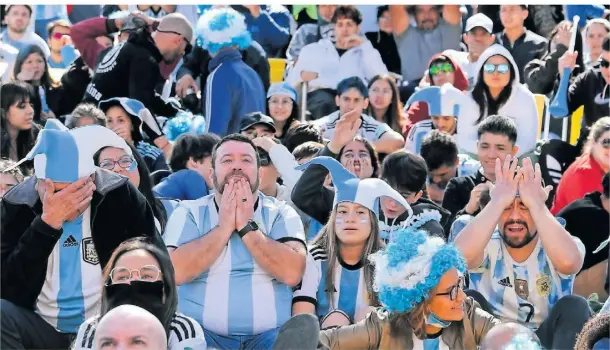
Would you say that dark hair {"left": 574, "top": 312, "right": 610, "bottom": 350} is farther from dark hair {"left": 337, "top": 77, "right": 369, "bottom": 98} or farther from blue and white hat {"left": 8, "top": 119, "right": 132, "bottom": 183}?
dark hair {"left": 337, "top": 77, "right": 369, "bottom": 98}

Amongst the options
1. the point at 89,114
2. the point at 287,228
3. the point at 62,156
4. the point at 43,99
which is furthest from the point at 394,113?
the point at 62,156

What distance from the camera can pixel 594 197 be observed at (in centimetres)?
768

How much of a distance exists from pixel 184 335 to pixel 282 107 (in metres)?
Result: 4.47

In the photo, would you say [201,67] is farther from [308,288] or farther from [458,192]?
[308,288]

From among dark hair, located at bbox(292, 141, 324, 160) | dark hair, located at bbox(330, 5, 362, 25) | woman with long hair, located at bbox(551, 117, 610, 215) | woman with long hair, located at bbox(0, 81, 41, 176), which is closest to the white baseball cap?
dark hair, located at bbox(330, 5, 362, 25)

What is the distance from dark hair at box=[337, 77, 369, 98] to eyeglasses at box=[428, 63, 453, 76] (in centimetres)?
71

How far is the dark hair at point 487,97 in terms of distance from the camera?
9.15 metres

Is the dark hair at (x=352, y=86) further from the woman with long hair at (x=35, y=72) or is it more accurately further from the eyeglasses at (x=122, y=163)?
the eyeglasses at (x=122, y=163)

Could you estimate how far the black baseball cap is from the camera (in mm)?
8758

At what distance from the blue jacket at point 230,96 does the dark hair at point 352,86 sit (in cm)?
58

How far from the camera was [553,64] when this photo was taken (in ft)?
32.9

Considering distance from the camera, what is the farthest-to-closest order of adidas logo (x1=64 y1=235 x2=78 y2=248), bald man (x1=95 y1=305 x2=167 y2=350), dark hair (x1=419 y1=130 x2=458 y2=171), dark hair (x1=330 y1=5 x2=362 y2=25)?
dark hair (x1=330 y1=5 x2=362 y2=25) → dark hair (x1=419 y1=130 x2=458 y2=171) → adidas logo (x1=64 y1=235 x2=78 y2=248) → bald man (x1=95 y1=305 x2=167 y2=350)

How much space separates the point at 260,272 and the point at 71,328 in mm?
924

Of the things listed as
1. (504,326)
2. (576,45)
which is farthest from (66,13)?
(504,326)
